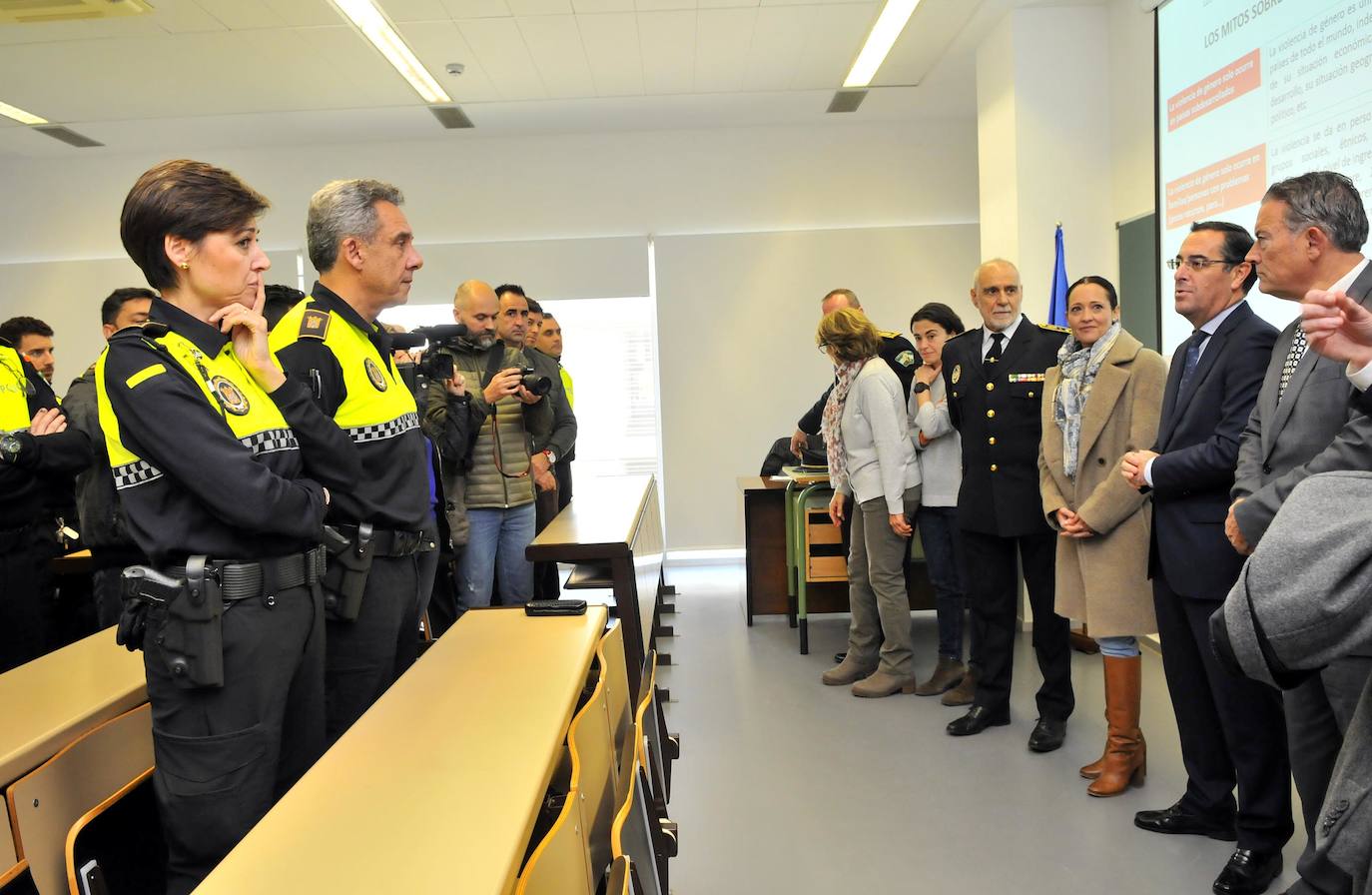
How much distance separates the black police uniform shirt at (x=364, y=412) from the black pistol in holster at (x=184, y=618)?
0.52 meters

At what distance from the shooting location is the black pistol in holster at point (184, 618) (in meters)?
1.53

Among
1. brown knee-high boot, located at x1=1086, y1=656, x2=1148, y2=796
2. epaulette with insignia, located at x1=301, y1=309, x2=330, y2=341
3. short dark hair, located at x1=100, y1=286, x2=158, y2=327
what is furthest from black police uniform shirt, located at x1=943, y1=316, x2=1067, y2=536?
short dark hair, located at x1=100, y1=286, x2=158, y2=327

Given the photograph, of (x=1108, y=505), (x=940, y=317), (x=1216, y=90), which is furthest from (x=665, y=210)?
(x=1108, y=505)

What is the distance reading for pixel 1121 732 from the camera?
9.94 ft

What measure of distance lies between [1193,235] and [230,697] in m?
2.56

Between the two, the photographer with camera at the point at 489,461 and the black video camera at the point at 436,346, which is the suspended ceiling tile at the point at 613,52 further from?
the black video camera at the point at 436,346

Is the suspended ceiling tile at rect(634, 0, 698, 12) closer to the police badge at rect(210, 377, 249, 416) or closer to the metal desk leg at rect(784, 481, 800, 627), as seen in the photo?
the metal desk leg at rect(784, 481, 800, 627)

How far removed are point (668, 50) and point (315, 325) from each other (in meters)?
4.13

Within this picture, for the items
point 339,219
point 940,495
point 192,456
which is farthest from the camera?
point 940,495

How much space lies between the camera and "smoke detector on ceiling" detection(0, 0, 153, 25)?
4.40 m

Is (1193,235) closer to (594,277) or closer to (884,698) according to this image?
(884,698)

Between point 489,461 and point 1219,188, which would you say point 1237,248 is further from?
point 489,461

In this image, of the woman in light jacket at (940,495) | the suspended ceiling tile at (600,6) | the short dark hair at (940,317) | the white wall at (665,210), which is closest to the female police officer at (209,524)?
the woman in light jacket at (940,495)

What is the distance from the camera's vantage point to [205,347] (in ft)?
5.55
